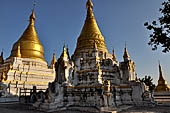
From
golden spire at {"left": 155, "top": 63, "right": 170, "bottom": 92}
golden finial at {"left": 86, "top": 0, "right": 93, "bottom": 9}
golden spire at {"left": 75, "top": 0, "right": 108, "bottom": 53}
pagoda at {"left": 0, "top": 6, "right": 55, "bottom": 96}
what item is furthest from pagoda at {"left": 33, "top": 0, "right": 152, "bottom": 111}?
golden spire at {"left": 155, "top": 63, "right": 170, "bottom": 92}

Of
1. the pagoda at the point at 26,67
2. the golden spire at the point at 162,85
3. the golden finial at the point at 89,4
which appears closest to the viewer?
the golden finial at the point at 89,4

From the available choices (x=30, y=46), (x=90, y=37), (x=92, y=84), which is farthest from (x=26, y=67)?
(x=92, y=84)

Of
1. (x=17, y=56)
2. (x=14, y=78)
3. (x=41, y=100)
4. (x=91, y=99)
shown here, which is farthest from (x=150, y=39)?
(x=17, y=56)

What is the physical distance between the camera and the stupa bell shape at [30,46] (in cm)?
3525

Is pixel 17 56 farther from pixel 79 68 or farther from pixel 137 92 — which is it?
pixel 137 92

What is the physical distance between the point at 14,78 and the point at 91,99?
2138 cm

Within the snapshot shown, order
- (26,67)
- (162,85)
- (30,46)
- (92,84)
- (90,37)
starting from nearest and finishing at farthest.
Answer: (92,84) → (90,37) → (162,85) → (26,67) → (30,46)

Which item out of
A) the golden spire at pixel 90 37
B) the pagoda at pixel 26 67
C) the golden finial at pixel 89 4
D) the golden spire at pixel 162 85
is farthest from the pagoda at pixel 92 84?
the golden spire at pixel 162 85

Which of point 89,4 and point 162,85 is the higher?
point 89,4

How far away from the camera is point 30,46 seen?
36.3 metres

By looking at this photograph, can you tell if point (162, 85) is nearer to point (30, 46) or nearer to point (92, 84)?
point (92, 84)

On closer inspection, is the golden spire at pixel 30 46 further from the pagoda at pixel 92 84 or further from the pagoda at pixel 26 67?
the pagoda at pixel 92 84

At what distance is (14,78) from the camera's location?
2875 centimetres

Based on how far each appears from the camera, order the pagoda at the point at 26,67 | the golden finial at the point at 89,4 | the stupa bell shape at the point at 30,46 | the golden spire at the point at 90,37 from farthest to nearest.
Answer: the stupa bell shape at the point at 30,46 → the pagoda at the point at 26,67 → the golden finial at the point at 89,4 → the golden spire at the point at 90,37
